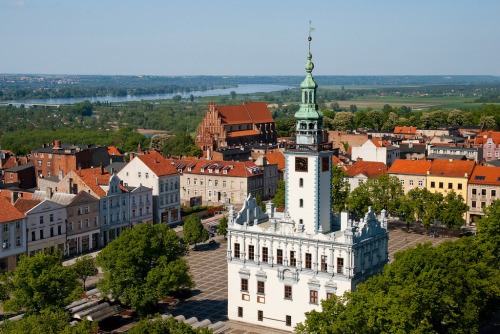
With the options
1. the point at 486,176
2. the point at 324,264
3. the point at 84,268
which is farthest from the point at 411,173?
the point at 84,268

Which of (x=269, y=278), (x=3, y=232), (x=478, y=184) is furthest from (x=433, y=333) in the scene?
(x=478, y=184)

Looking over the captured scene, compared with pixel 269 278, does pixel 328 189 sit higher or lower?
higher

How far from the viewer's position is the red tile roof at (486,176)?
115 meters

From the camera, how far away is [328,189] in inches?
2719

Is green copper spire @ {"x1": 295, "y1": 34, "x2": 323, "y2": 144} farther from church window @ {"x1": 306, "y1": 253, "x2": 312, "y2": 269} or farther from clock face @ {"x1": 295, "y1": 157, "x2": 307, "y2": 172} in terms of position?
church window @ {"x1": 306, "y1": 253, "x2": 312, "y2": 269}

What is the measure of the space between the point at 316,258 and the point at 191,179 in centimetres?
7484

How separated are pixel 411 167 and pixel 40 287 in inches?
3128

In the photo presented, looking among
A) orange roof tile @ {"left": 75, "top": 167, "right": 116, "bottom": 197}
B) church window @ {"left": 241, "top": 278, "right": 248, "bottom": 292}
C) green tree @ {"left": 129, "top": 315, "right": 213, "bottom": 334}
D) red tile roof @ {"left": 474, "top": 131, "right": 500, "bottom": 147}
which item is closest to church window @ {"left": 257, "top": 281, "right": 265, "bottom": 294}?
church window @ {"left": 241, "top": 278, "right": 248, "bottom": 292}

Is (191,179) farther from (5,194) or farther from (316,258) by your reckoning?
(316,258)

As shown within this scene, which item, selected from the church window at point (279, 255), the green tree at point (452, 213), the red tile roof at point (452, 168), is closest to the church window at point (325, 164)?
the church window at point (279, 255)

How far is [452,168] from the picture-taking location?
392ft

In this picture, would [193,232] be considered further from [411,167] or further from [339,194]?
[411,167]

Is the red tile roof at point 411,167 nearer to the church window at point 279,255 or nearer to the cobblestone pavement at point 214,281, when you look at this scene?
the cobblestone pavement at point 214,281

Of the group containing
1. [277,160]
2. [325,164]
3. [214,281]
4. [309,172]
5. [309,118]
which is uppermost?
[309,118]
